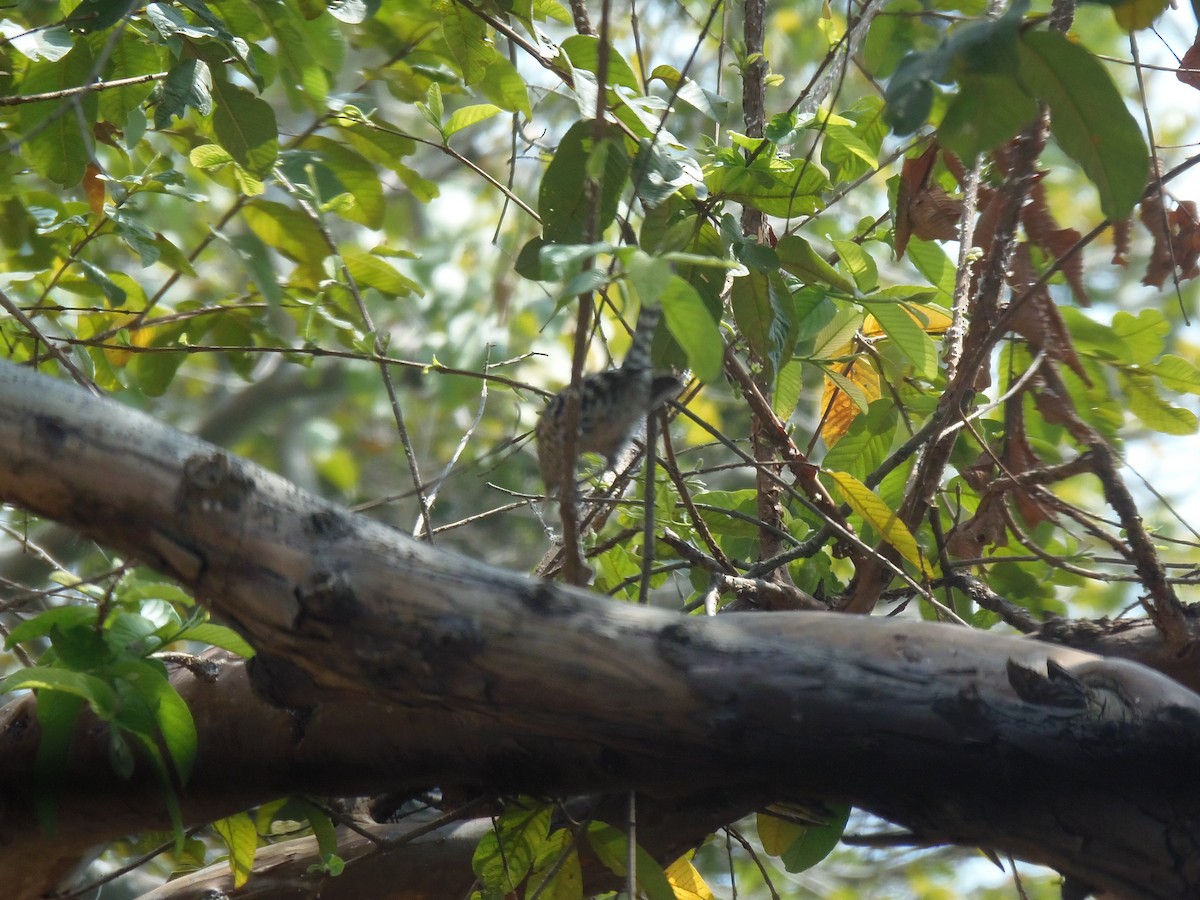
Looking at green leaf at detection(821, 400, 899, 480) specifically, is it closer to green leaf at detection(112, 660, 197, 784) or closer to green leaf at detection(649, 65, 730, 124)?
green leaf at detection(649, 65, 730, 124)

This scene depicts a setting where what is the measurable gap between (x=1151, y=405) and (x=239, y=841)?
1773mm

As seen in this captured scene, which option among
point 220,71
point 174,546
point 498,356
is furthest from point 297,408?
point 174,546

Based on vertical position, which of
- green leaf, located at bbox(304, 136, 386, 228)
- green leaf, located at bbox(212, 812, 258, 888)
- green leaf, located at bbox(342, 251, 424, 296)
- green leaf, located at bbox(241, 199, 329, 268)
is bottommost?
green leaf, located at bbox(212, 812, 258, 888)

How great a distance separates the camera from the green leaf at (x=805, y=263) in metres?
1.72

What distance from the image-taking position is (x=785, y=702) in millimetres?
1207

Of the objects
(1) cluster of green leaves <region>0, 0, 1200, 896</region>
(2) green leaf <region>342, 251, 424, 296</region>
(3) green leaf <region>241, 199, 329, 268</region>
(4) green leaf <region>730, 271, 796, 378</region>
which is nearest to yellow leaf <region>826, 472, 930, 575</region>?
(1) cluster of green leaves <region>0, 0, 1200, 896</region>

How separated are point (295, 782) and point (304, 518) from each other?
0.59 meters

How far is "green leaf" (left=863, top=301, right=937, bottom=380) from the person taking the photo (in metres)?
1.87

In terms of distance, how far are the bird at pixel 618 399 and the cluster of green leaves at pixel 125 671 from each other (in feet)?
1.83

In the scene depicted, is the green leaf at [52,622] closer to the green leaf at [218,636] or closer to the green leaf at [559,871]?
the green leaf at [218,636]

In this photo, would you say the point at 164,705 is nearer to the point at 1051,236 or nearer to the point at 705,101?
the point at 705,101

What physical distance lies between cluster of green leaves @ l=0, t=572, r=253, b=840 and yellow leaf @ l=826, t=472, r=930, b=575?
0.95 meters

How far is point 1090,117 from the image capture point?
1168mm

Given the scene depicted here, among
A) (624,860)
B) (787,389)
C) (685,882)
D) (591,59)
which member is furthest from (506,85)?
(685,882)
